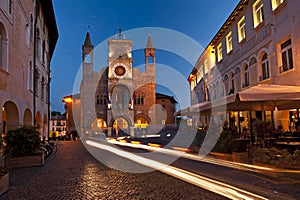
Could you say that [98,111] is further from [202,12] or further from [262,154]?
[202,12]

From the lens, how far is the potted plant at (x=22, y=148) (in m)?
8.11

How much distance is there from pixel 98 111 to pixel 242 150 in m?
31.4

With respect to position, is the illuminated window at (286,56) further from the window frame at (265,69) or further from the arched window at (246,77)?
the arched window at (246,77)

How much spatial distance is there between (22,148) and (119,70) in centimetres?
3170

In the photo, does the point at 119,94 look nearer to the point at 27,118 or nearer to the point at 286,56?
the point at 27,118

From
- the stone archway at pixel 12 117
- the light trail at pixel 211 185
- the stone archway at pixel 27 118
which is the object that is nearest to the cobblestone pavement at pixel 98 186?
the light trail at pixel 211 185

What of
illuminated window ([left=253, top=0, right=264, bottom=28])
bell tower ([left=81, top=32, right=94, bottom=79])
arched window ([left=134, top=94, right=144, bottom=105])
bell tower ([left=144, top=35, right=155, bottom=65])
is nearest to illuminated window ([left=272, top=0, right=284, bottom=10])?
illuminated window ([left=253, top=0, right=264, bottom=28])

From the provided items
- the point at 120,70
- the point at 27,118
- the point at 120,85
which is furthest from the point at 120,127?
the point at 27,118

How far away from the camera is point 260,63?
13.5 m

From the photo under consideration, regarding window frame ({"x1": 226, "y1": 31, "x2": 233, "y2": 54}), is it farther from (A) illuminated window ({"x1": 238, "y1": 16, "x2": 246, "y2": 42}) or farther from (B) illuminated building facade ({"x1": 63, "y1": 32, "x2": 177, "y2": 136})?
(B) illuminated building facade ({"x1": 63, "y1": 32, "x2": 177, "y2": 136})

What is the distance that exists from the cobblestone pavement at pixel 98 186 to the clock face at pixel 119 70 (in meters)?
32.2

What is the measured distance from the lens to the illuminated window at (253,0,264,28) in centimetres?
1310

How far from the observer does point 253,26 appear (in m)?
13.7

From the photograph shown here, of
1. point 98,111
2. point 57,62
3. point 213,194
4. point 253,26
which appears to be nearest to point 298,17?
point 253,26
